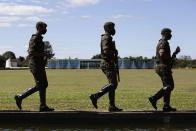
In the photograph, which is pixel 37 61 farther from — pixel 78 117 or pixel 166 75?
pixel 166 75

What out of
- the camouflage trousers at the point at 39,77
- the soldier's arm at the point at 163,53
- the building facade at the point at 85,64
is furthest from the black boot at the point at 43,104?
the building facade at the point at 85,64

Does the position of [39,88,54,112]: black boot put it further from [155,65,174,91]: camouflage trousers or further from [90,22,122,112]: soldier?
[155,65,174,91]: camouflage trousers

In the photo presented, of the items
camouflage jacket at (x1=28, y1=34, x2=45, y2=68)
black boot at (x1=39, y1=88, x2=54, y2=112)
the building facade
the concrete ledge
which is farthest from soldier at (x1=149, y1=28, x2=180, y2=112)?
the building facade

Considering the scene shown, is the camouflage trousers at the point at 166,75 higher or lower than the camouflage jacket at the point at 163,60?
lower

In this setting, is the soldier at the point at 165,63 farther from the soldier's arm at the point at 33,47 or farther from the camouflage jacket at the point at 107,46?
the soldier's arm at the point at 33,47

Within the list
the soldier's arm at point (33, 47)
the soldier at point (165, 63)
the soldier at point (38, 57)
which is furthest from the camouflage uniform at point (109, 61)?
the soldier's arm at point (33, 47)

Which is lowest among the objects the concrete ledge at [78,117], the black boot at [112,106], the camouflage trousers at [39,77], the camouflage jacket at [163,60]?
the concrete ledge at [78,117]

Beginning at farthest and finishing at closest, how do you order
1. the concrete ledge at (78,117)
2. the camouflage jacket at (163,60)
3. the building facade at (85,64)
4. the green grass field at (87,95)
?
1. the building facade at (85,64)
2. the green grass field at (87,95)
3. the camouflage jacket at (163,60)
4. the concrete ledge at (78,117)

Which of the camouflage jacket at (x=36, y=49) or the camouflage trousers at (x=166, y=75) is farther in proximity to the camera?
the camouflage trousers at (x=166, y=75)

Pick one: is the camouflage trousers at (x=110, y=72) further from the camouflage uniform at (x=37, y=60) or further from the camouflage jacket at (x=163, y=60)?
the camouflage uniform at (x=37, y=60)

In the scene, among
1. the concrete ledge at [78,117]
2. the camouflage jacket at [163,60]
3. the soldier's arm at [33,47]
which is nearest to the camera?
the concrete ledge at [78,117]

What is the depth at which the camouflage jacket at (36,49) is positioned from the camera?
902 centimetres

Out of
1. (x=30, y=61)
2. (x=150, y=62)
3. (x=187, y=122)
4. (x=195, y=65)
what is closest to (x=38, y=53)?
(x=30, y=61)

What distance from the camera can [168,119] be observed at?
8719 millimetres
